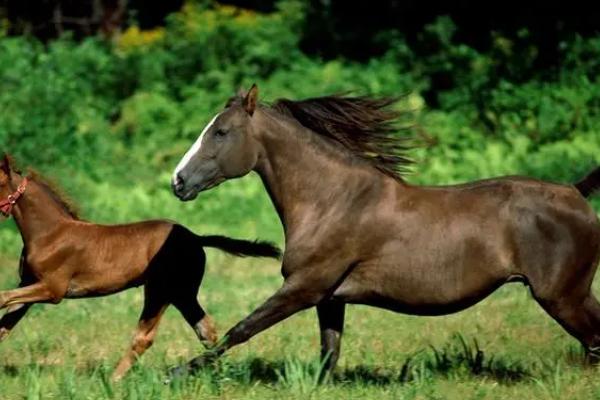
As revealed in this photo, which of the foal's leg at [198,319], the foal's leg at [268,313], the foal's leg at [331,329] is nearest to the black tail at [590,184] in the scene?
the foal's leg at [331,329]

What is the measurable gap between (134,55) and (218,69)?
5.60ft

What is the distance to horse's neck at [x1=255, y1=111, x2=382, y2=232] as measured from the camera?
24.8ft

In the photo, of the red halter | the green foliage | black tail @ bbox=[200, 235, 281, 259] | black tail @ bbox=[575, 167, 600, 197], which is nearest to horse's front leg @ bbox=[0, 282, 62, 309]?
the red halter

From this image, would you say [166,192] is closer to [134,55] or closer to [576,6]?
[134,55]

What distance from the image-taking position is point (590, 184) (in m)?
7.82

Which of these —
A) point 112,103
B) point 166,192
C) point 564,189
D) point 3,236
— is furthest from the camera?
point 112,103

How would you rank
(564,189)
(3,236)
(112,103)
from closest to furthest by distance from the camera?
(564,189) < (3,236) < (112,103)

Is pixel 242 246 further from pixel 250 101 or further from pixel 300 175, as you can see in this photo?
pixel 250 101

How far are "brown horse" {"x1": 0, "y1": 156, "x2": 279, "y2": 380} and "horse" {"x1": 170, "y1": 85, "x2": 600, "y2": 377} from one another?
1.02 meters

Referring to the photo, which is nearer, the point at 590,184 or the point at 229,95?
the point at 590,184

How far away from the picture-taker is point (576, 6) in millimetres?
20562

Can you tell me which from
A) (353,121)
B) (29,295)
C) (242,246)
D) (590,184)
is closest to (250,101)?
(353,121)

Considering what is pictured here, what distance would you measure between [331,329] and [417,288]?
705 mm

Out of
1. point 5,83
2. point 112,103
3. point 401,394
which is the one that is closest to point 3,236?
point 5,83
